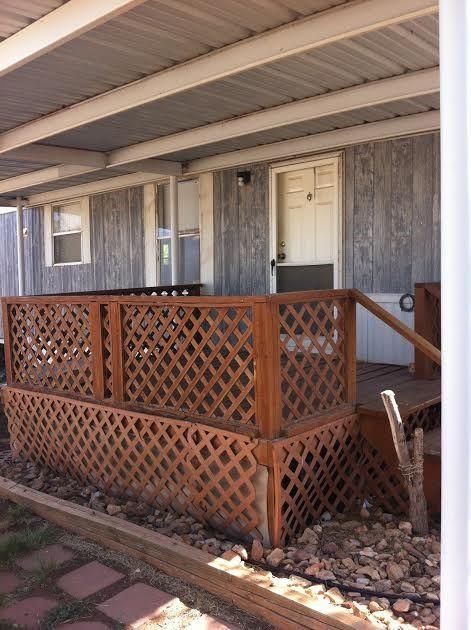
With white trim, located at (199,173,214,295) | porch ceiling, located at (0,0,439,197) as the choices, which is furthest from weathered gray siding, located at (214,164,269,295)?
porch ceiling, located at (0,0,439,197)

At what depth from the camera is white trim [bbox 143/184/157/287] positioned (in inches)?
338

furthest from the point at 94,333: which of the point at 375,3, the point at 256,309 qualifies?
the point at 375,3

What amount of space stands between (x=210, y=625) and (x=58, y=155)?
5945 mm

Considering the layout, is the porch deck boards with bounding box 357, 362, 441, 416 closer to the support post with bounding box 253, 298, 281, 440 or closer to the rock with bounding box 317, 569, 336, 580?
the support post with bounding box 253, 298, 281, 440

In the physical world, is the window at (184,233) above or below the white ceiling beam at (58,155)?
below

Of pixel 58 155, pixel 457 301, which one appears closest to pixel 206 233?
pixel 58 155

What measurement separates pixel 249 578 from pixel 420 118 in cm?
453

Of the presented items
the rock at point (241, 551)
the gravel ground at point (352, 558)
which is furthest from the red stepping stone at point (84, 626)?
the rock at point (241, 551)

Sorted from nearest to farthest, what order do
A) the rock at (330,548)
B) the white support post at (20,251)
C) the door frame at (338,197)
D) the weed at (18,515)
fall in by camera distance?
the rock at (330,548), the weed at (18,515), the door frame at (338,197), the white support post at (20,251)

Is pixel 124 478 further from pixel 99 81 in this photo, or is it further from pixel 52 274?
pixel 52 274

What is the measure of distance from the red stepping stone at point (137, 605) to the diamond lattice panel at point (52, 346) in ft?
6.70

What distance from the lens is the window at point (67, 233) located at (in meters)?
9.80

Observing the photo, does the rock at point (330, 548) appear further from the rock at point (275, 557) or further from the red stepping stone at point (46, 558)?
the red stepping stone at point (46, 558)

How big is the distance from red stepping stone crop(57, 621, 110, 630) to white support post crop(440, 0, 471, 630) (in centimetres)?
158
